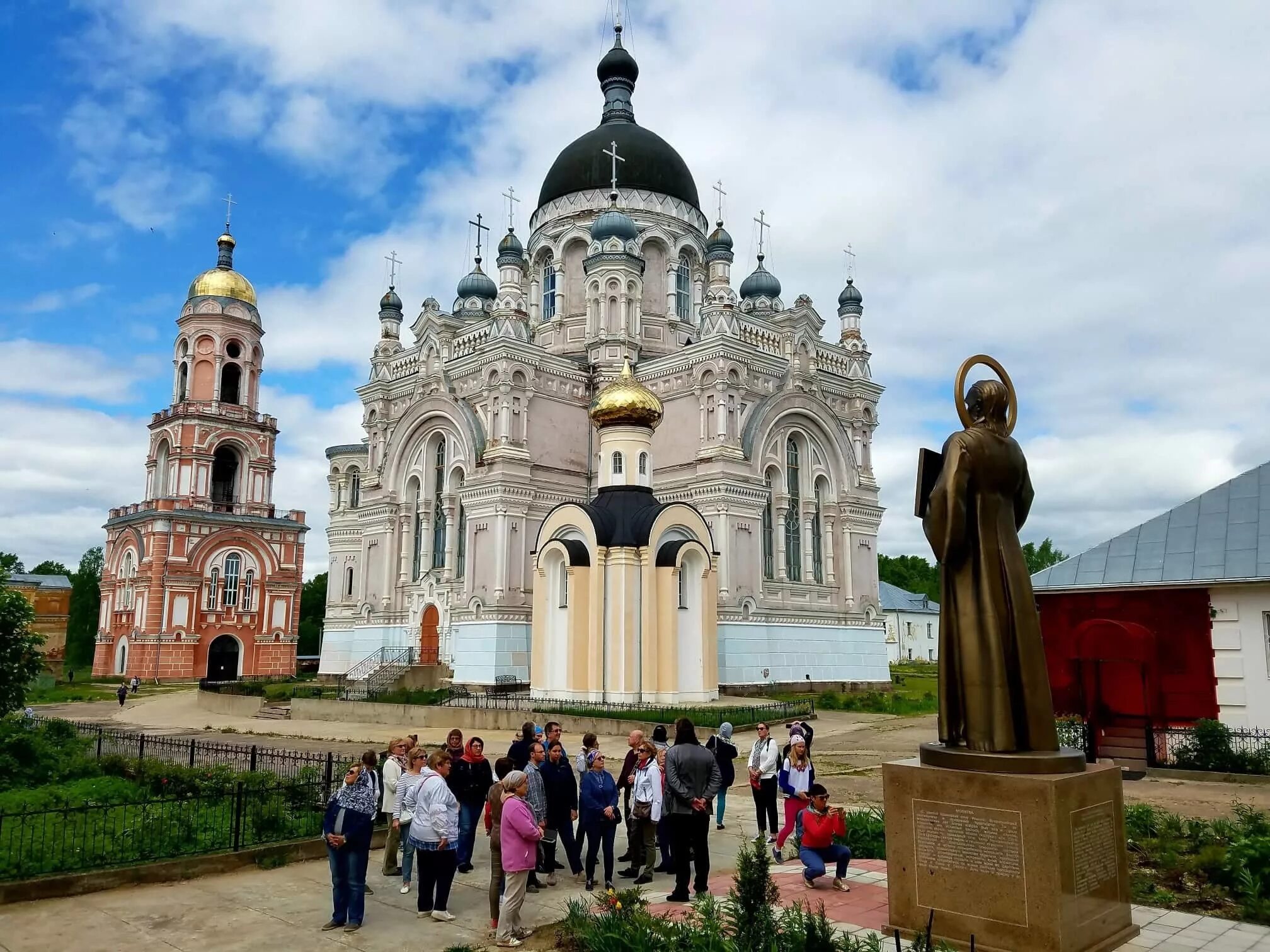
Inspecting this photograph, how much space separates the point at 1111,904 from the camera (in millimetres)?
6371

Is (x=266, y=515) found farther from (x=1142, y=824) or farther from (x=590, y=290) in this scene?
(x=1142, y=824)

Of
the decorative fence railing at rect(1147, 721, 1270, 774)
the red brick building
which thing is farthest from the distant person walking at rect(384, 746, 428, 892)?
the red brick building

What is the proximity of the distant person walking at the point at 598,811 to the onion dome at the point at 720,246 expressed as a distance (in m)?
30.2

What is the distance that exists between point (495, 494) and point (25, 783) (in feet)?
61.6

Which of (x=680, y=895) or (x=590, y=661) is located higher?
(x=590, y=661)

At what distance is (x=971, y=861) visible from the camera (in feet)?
20.3

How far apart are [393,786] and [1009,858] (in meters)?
5.91

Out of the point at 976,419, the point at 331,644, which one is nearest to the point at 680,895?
the point at 976,419

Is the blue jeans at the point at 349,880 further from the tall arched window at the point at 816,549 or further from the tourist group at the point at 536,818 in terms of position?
the tall arched window at the point at 816,549

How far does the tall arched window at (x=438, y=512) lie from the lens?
114 feet

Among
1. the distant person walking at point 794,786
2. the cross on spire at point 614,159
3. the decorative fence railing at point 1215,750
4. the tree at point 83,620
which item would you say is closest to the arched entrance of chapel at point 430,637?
the cross on spire at point 614,159

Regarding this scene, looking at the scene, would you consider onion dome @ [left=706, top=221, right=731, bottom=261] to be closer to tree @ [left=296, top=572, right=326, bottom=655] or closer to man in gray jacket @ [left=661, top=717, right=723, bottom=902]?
man in gray jacket @ [left=661, top=717, right=723, bottom=902]

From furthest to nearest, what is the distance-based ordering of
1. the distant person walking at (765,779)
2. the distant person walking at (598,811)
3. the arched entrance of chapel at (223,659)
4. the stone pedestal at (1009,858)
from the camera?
the arched entrance of chapel at (223,659), the distant person walking at (765,779), the distant person walking at (598,811), the stone pedestal at (1009,858)

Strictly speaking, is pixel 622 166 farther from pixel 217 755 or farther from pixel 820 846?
pixel 820 846
